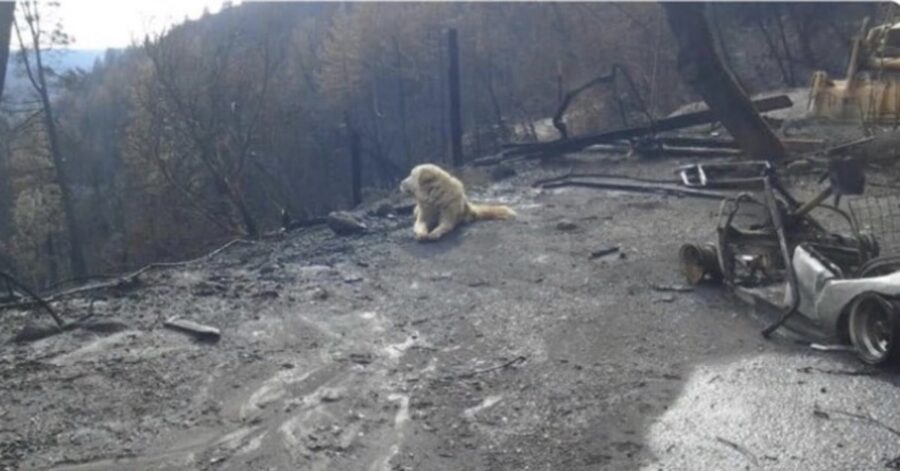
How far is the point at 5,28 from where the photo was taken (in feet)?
24.0

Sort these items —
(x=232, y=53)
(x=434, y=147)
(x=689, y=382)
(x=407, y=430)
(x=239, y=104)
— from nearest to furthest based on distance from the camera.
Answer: (x=407, y=430) → (x=689, y=382) → (x=239, y=104) → (x=232, y=53) → (x=434, y=147)

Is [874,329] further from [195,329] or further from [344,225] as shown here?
[344,225]

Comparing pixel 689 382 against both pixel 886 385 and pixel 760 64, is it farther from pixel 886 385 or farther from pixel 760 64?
pixel 760 64

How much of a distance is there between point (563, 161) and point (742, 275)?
34.2 ft

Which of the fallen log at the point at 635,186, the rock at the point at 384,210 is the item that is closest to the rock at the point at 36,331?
the rock at the point at 384,210

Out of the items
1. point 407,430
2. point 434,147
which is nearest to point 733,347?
point 407,430

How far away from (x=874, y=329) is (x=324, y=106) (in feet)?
146

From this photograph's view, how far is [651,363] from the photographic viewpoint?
649cm

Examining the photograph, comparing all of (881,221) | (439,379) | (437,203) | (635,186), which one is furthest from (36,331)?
(635,186)

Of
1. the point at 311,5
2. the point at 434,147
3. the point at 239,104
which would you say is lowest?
the point at 434,147

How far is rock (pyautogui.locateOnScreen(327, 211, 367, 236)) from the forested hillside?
34.1ft

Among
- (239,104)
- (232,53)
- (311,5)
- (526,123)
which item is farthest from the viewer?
(311,5)

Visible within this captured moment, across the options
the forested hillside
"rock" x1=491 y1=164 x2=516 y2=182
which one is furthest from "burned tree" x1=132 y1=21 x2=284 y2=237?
"rock" x1=491 y1=164 x2=516 y2=182

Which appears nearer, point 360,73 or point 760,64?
point 760,64
